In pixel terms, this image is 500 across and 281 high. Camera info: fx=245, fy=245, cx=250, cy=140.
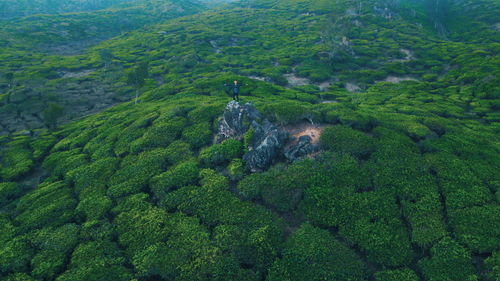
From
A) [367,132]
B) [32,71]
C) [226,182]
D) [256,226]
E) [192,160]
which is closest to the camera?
[256,226]

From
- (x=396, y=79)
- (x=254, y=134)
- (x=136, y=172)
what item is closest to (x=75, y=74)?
(x=136, y=172)

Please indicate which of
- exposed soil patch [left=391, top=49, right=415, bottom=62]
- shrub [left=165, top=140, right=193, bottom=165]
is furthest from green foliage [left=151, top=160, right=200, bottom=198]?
exposed soil patch [left=391, top=49, right=415, bottom=62]

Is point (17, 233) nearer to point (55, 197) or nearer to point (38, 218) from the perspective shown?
point (38, 218)

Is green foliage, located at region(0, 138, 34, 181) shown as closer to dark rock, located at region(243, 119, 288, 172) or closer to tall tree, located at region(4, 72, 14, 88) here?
dark rock, located at region(243, 119, 288, 172)

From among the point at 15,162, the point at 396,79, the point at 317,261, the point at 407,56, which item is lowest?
the point at 15,162

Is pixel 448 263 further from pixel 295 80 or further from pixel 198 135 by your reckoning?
pixel 295 80

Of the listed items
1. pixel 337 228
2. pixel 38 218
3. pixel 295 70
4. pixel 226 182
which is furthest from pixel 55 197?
pixel 295 70
